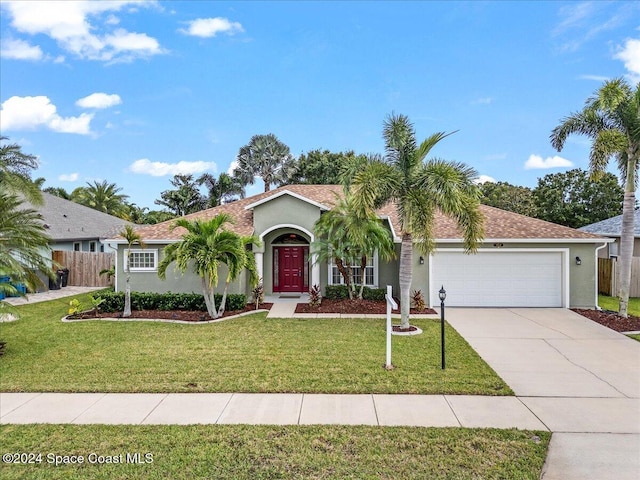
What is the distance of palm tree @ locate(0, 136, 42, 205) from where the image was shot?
13.5 metres

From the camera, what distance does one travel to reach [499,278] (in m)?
14.6

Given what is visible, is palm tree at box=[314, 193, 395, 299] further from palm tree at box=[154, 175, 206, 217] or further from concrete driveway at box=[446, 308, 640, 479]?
palm tree at box=[154, 175, 206, 217]

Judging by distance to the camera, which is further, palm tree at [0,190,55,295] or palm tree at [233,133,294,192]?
palm tree at [233,133,294,192]

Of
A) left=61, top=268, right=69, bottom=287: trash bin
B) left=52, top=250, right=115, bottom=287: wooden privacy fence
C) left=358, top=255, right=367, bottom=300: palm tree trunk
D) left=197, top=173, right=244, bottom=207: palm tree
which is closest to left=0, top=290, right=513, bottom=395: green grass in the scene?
left=358, top=255, right=367, bottom=300: palm tree trunk

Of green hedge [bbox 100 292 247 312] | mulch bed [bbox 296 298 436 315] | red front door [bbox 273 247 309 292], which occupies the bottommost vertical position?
mulch bed [bbox 296 298 436 315]

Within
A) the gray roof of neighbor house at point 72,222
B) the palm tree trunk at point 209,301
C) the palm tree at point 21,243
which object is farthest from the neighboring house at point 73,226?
the palm tree trunk at point 209,301

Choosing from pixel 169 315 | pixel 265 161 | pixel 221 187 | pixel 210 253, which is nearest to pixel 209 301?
pixel 169 315

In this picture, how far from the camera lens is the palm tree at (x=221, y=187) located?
34.8 meters

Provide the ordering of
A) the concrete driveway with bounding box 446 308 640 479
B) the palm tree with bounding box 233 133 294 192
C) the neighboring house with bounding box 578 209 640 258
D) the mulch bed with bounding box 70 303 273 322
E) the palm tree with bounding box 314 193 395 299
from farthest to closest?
1. the palm tree with bounding box 233 133 294 192
2. the neighboring house with bounding box 578 209 640 258
3. the palm tree with bounding box 314 193 395 299
4. the mulch bed with bounding box 70 303 273 322
5. the concrete driveway with bounding box 446 308 640 479

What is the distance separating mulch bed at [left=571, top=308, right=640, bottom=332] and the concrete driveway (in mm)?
408

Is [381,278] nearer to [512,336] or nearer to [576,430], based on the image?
[512,336]

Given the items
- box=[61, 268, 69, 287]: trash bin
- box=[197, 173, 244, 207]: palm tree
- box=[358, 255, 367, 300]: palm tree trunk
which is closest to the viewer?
box=[358, 255, 367, 300]: palm tree trunk

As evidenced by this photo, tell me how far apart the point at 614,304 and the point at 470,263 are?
636 cm

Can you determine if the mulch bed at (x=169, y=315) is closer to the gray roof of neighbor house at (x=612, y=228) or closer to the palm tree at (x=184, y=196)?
the gray roof of neighbor house at (x=612, y=228)
